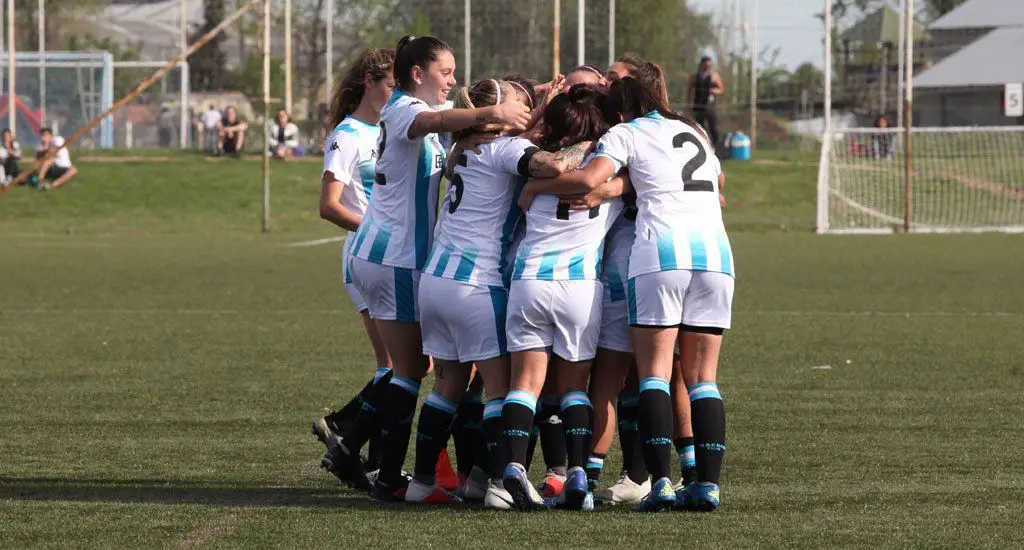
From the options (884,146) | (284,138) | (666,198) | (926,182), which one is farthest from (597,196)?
(284,138)

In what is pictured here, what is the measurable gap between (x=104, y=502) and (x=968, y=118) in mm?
50416

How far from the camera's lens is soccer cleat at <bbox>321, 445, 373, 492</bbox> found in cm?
647

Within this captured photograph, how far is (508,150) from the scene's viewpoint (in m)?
5.88

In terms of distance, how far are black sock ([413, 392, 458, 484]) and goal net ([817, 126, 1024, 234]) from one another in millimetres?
21042

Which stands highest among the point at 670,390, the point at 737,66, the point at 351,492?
the point at 737,66

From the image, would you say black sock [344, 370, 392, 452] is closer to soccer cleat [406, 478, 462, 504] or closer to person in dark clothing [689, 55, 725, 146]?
soccer cleat [406, 478, 462, 504]

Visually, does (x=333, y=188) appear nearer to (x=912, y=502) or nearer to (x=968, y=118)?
(x=912, y=502)

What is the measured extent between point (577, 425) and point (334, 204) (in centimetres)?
156

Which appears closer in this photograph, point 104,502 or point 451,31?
point 104,502

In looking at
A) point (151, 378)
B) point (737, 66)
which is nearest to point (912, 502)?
point (151, 378)

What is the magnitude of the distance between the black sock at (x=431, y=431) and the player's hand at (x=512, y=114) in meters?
1.15

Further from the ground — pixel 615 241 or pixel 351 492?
pixel 615 241

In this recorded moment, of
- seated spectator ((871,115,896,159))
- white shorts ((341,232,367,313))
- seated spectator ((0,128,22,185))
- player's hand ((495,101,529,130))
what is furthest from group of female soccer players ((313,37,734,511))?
seated spectator ((0,128,22,185))

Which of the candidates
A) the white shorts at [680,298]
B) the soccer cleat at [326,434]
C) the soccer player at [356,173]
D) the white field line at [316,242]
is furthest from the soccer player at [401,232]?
the white field line at [316,242]
